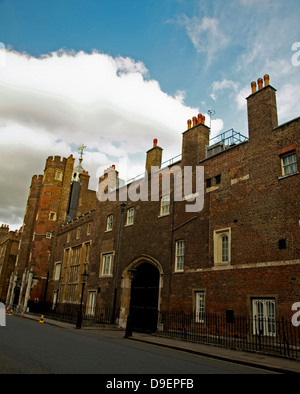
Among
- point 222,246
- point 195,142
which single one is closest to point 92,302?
point 222,246

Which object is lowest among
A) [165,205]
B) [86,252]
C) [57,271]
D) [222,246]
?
[222,246]

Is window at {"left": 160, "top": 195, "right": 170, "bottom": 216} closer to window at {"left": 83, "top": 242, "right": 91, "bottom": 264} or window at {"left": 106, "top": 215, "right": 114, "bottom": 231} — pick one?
window at {"left": 106, "top": 215, "right": 114, "bottom": 231}

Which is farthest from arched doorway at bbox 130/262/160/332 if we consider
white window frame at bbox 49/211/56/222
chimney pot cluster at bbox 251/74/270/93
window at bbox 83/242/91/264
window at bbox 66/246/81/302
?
white window frame at bbox 49/211/56/222

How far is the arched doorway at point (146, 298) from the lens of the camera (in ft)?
71.3

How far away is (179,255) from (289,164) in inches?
339

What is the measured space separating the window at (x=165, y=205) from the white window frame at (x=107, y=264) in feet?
23.4

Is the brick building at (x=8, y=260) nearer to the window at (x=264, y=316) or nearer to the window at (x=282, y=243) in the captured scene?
the window at (x=264, y=316)

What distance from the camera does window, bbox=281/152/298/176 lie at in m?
15.5

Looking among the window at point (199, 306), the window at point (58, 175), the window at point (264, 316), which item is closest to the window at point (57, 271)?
the window at point (58, 175)

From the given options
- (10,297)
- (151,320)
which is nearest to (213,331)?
(151,320)

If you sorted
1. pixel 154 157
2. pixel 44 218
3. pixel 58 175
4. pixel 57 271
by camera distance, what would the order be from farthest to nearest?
pixel 58 175, pixel 44 218, pixel 57 271, pixel 154 157

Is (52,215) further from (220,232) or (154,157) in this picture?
(220,232)

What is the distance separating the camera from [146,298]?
22.8 m
